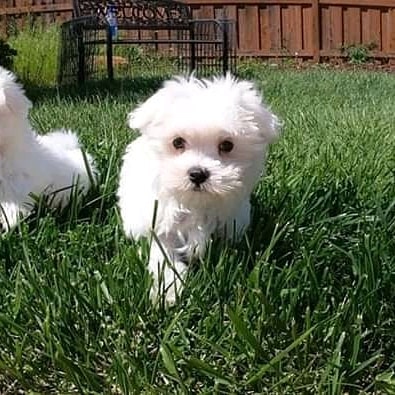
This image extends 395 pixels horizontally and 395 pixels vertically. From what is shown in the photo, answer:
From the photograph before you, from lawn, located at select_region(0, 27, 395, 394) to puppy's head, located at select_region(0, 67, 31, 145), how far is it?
0.38 meters

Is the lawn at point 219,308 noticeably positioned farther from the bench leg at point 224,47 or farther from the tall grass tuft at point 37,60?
the tall grass tuft at point 37,60

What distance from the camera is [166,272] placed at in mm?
3072

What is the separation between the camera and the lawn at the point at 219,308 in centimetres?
254

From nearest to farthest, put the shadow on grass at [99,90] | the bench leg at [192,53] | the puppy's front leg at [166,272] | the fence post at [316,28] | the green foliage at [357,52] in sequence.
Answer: the puppy's front leg at [166,272] < the shadow on grass at [99,90] < the bench leg at [192,53] < the green foliage at [357,52] < the fence post at [316,28]

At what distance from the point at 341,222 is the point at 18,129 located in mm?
1437

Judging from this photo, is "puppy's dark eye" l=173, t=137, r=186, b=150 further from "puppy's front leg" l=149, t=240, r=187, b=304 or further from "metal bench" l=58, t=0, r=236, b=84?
"metal bench" l=58, t=0, r=236, b=84

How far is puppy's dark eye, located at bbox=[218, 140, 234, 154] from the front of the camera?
2.95m

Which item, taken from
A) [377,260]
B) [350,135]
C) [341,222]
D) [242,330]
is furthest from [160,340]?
[350,135]

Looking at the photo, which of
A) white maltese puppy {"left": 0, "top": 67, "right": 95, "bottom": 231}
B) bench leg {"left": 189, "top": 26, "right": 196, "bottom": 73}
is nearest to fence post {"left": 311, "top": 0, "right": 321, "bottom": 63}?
bench leg {"left": 189, "top": 26, "right": 196, "bottom": 73}

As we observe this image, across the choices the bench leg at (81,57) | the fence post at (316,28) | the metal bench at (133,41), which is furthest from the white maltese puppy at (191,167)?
the fence post at (316,28)

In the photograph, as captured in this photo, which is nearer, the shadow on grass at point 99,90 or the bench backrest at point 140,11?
the shadow on grass at point 99,90

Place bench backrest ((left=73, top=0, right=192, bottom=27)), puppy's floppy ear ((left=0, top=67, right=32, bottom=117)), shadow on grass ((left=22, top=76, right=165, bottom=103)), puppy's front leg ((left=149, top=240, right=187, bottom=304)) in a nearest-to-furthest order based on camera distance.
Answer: puppy's front leg ((left=149, top=240, right=187, bottom=304)) < puppy's floppy ear ((left=0, top=67, right=32, bottom=117)) < shadow on grass ((left=22, top=76, right=165, bottom=103)) < bench backrest ((left=73, top=0, right=192, bottom=27))

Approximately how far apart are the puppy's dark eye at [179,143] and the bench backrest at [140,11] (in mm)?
8108

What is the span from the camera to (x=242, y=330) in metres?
2.55
